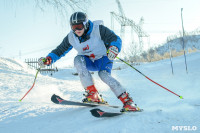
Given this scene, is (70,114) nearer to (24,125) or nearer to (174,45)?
(24,125)

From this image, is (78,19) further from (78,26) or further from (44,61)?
(44,61)

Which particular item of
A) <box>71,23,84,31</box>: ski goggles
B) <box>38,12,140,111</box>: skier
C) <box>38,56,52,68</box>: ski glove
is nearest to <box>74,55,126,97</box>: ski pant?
<box>38,12,140,111</box>: skier

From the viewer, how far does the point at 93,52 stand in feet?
9.93

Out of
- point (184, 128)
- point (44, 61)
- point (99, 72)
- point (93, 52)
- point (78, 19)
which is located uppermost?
point (78, 19)

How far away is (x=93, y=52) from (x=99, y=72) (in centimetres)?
39

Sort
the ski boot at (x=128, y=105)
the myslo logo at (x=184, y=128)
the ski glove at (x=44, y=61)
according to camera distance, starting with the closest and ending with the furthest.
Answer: the myslo logo at (x=184, y=128)
the ski boot at (x=128, y=105)
the ski glove at (x=44, y=61)

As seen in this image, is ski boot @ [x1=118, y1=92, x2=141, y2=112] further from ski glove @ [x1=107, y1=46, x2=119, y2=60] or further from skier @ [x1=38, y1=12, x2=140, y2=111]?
ski glove @ [x1=107, y1=46, x2=119, y2=60]

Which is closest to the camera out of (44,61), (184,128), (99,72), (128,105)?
(184,128)

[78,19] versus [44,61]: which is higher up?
[78,19]

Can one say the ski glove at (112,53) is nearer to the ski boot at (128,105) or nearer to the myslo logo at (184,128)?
the ski boot at (128,105)

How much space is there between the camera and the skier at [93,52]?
265 cm

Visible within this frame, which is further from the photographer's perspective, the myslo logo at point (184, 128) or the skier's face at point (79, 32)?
the skier's face at point (79, 32)

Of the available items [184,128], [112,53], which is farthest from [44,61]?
[184,128]

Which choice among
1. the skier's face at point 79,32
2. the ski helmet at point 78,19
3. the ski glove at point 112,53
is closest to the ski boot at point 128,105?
the ski glove at point 112,53
